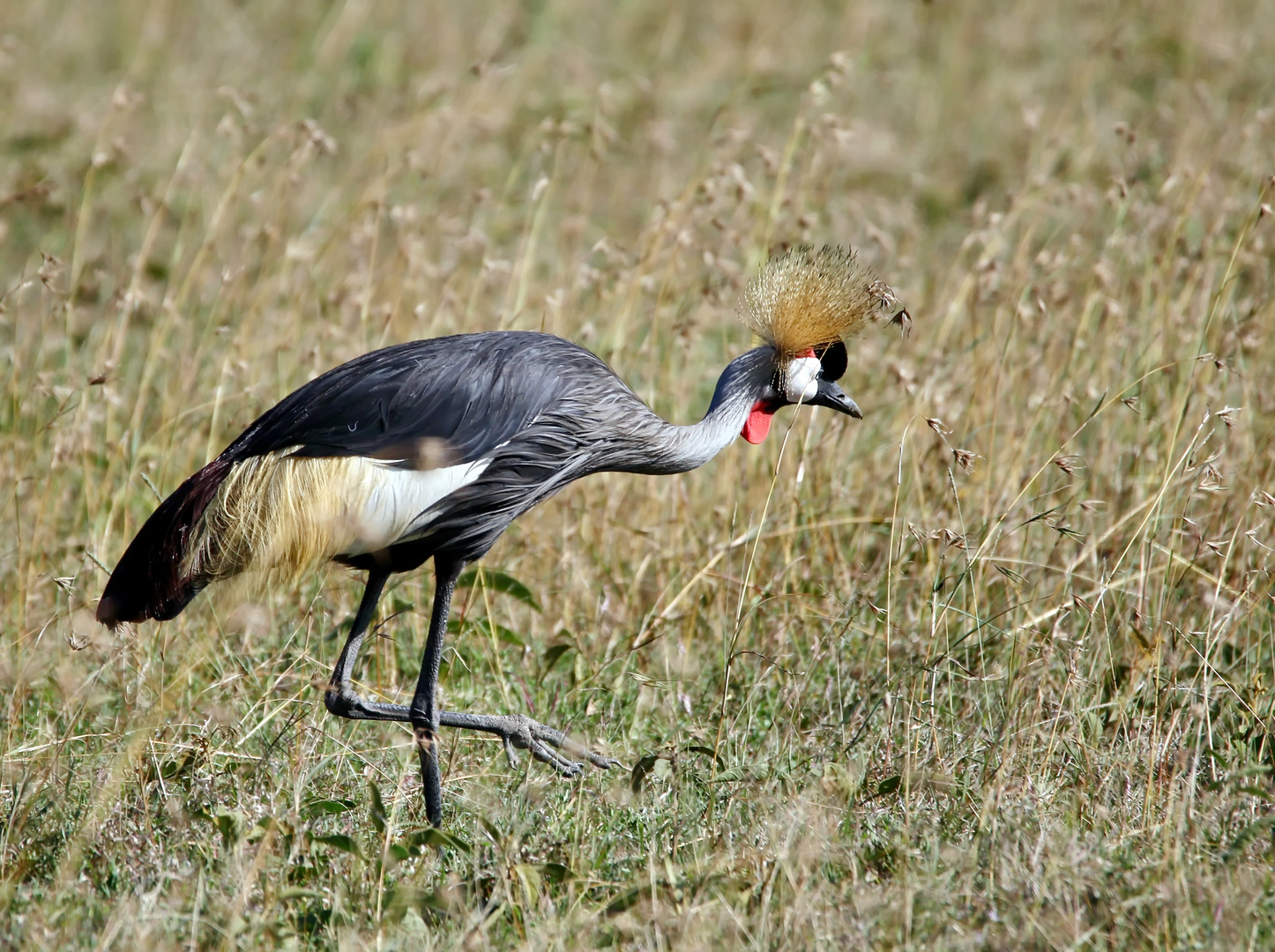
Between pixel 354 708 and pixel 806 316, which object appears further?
pixel 806 316

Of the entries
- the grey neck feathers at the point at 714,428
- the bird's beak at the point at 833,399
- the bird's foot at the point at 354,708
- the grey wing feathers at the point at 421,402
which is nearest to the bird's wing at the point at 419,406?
the grey wing feathers at the point at 421,402

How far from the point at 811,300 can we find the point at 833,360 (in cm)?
23

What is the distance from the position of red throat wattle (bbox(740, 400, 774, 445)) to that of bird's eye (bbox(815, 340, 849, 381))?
0.17 m

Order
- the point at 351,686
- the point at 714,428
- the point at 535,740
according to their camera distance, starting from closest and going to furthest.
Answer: the point at 535,740 → the point at 351,686 → the point at 714,428

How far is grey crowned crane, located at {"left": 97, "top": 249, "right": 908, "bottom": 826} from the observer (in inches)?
103

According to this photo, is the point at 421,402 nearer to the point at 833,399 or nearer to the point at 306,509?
the point at 306,509

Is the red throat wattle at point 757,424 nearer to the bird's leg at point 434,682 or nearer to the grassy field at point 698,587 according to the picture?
the grassy field at point 698,587

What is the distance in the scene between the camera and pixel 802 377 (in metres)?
3.08

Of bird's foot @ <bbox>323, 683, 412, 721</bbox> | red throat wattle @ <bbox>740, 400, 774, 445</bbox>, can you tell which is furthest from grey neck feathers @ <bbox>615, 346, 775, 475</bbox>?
bird's foot @ <bbox>323, 683, 412, 721</bbox>

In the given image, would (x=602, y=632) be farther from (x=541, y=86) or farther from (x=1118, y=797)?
(x=541, y=86)

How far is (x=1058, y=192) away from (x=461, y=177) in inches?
113

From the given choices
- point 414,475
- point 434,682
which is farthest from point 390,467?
point 434,682

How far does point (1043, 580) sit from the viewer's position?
3270 millimetres

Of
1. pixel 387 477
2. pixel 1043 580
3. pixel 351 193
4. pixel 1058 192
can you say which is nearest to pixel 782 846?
pixel 387 477
